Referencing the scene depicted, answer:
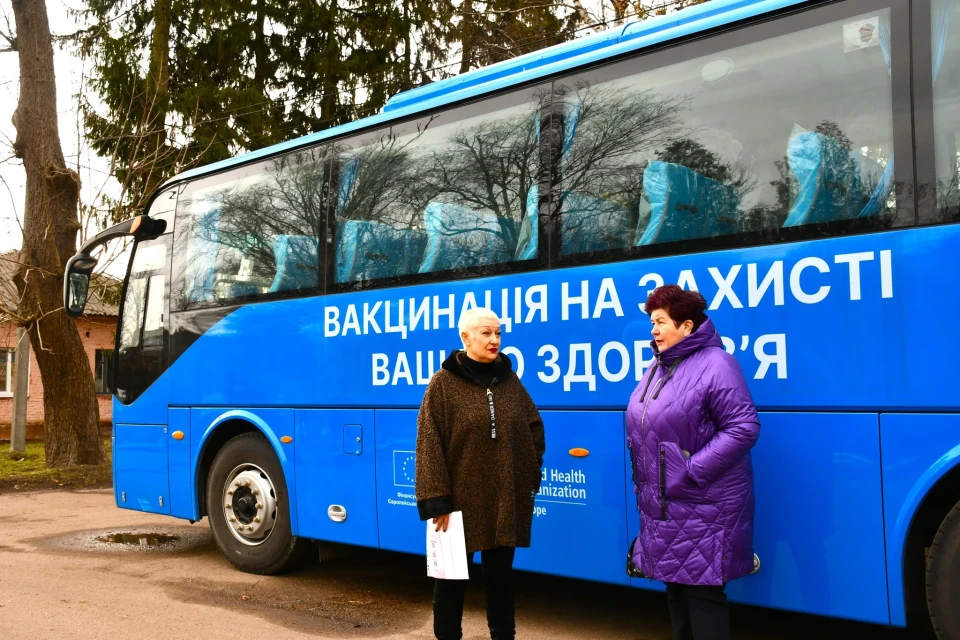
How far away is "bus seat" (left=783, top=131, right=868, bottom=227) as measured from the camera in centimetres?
421

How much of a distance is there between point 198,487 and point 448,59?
38.6ft

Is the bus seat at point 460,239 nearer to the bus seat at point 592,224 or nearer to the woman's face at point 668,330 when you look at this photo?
the bus seat at point 592,224

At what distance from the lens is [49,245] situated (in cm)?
1488

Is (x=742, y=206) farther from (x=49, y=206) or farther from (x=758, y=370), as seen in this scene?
(x=49, y=206)

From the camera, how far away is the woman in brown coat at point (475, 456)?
13.8ft

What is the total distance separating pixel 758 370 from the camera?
444 cm

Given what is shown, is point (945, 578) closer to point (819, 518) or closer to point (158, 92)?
point (819, 518)

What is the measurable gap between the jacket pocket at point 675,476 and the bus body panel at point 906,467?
89 cm

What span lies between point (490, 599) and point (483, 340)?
124 centimetres

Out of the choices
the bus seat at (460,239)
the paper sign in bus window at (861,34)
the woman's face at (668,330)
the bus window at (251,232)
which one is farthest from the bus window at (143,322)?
the paper sign in bus window at (861,34)

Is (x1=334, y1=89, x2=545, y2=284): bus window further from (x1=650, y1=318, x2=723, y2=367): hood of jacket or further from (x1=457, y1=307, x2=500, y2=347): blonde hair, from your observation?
(x1=650, y1=318, x2=723, y2=367): hood of jacket

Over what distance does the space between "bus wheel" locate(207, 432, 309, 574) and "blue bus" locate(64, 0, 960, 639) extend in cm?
3

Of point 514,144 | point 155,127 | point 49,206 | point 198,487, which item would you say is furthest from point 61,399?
point 514,144

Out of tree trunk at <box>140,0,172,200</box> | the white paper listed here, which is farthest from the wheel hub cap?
tree trunk at <box>140,0,172,200</box>
